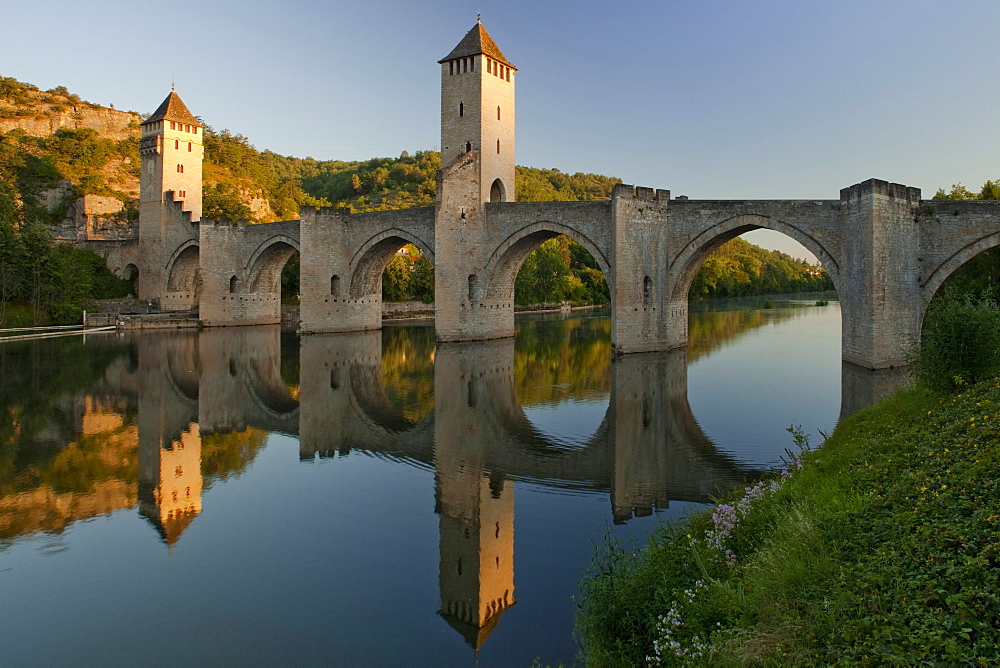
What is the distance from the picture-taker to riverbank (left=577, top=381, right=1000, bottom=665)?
11.3ft

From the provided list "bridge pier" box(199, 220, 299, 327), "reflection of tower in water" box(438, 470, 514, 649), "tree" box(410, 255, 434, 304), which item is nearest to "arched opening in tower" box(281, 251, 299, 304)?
"tree" box(410, 255, 434, 304)

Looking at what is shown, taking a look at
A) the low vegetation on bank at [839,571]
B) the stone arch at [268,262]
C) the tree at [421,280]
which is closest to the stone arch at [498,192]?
the stone arch at [268,262]

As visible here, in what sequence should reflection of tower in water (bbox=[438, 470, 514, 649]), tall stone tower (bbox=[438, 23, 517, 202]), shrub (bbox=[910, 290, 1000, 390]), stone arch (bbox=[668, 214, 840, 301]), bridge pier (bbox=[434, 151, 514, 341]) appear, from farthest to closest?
tall stone tower (bbox=[438, 23, 517, 202]) → bridge pier (bbox=[434, 151, 514, 341]) → stone arch (bbox=[668, 214, 840, 301]) → shrub (bbox=[910, 290, 1000, 390]) → reflection of tower in water (bbox=[438, 470, 514, 649])

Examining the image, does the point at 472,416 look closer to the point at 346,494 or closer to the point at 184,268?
the point at 346,494

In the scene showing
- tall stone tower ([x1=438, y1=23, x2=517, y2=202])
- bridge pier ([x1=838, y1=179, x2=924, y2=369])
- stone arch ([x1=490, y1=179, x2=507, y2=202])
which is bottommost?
bridge pier ([x1=838, y1=179, x2=924, y2=369])

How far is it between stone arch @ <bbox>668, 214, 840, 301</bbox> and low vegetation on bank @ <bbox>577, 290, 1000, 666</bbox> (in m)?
14.2

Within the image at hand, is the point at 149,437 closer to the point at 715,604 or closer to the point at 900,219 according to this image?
the point at 715,604

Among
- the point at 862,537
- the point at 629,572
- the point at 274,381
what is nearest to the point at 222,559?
the point at 629,572

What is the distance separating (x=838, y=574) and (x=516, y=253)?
75.8ft

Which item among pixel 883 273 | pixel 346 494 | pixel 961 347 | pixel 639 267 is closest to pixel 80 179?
pixel 639 267

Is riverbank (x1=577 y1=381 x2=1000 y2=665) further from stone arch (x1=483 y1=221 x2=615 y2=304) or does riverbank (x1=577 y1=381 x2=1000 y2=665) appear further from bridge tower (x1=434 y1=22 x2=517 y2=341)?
bridge tower (x1=434 y1=22 x2=517 y2=341)

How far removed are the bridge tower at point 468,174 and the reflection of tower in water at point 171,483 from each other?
14.8 metres

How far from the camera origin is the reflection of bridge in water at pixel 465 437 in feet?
24.7

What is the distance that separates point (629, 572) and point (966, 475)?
2.52m
